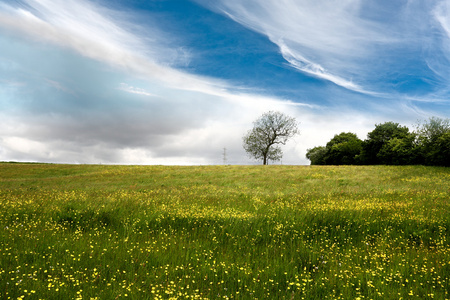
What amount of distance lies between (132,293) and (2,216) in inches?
312

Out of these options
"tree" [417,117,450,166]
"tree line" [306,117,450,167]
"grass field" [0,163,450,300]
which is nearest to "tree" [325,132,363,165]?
"tree line" [306,117,450,167]

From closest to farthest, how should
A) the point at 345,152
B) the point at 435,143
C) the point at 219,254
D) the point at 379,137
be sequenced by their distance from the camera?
the point at 219,254
the point at 435,143
the point at 379,137
the point at 345,152

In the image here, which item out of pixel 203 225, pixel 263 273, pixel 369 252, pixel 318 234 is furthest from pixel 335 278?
pixel 203 225

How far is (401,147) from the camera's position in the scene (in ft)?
164

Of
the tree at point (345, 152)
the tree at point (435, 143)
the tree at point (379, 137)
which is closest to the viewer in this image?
the tree at point (435, 143)

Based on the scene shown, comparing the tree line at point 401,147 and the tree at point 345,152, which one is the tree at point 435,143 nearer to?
the tree line at point 401,147

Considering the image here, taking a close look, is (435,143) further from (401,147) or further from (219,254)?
(219,254)

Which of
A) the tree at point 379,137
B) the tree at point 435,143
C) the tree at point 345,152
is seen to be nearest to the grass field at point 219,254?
the tree at point 435,143

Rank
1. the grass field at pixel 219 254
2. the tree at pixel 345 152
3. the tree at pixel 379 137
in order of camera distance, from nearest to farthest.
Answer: the grass field at pixel 219 254 → the tree at pixel 379 137 → the tree at pixel 345 152

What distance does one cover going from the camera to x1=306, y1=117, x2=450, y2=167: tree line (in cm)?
3912

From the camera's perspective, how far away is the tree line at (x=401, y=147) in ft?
128

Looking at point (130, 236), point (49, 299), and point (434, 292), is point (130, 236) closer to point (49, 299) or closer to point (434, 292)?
point (49, 299)

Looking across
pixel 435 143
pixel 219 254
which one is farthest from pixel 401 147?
pixel 219 254

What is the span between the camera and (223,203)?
1263 cm
